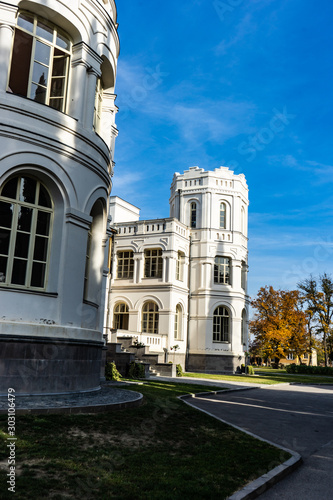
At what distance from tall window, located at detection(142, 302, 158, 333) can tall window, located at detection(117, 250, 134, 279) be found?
2.79m

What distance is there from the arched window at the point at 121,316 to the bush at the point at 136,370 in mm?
14298

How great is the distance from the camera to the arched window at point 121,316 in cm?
3669

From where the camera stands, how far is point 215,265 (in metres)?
38.4

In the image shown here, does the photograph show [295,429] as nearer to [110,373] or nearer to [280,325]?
[110,373]

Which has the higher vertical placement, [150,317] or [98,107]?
[98,107]

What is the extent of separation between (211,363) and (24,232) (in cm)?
2784

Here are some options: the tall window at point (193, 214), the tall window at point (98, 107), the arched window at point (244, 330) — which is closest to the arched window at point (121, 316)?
the tall window at point (193, 214)

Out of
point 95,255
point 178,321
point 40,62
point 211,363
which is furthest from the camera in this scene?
point 178,321

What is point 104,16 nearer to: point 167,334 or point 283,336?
point 167,334

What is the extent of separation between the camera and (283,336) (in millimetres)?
48750

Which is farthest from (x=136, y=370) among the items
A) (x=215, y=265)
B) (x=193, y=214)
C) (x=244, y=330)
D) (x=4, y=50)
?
(x=193, y=214)

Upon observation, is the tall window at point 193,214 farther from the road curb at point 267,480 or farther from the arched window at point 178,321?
the road curb at point 267,480

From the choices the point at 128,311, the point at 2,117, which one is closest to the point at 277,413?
the point at 2,117

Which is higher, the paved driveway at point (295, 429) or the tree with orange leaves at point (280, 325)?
the tree with orange leaves at point (280, 325)
